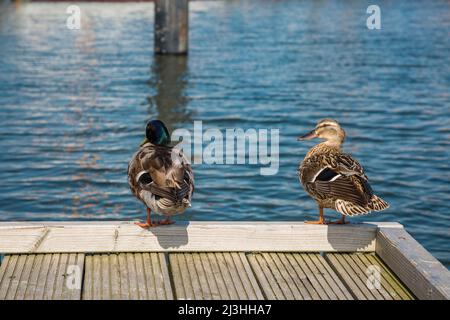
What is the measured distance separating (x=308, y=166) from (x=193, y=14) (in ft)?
131

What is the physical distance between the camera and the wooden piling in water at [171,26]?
24562 mm

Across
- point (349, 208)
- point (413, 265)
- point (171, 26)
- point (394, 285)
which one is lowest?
point (394, 285)

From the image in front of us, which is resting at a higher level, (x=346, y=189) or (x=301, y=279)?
(x=346, y=189)

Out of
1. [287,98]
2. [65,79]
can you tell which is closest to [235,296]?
[287,98]

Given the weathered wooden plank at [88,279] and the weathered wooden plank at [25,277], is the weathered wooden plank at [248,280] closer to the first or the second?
the weathered wooden plank at [88,279]

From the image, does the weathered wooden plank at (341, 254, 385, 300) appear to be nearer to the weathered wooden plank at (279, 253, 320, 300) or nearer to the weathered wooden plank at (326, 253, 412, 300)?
the weathered wooden plank at (326, 253, 412, 300)

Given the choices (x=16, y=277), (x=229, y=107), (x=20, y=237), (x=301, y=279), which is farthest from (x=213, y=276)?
(x=229, y=107)

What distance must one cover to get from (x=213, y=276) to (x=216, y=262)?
0.97ft

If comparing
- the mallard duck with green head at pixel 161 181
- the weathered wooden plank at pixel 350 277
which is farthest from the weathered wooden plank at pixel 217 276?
the weathered wooden plank at pixel 350 277

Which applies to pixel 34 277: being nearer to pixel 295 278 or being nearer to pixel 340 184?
pixel 295 278

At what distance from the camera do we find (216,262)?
655 centimetres

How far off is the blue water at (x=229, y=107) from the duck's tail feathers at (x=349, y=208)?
4592 millimetres

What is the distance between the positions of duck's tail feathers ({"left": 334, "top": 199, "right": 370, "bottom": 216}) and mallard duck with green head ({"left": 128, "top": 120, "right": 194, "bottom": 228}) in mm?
1156
